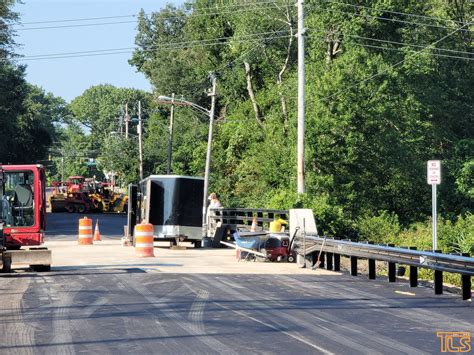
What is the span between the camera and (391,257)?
18.3 meters

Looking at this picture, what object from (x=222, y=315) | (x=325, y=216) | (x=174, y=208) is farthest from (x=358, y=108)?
(x=222, y=315)

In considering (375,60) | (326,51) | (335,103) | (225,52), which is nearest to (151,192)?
(335,103)

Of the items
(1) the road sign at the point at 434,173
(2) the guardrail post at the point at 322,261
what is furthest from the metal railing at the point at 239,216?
(2) the guardrail post at the point at 322,261

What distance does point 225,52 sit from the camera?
7100cm

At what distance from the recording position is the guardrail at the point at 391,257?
15.7 meters

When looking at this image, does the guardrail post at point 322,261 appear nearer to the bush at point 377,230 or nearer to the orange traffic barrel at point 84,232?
the bush at point 377,230

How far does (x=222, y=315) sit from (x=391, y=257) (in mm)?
5960

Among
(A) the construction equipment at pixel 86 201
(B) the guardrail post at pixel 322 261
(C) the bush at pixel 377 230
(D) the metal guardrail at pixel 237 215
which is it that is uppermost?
(A) the construction equipment at pixel 86 201

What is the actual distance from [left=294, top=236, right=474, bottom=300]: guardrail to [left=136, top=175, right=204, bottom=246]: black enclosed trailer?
10430 mm

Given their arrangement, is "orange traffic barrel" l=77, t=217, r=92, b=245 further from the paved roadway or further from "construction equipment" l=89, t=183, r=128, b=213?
"construction equipment" l=89, t=183, r=128, b=213

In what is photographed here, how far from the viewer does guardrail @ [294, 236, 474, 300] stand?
15.7 m

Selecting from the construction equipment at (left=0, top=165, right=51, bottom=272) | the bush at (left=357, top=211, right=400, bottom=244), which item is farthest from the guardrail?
the bush at (left=357, top=211, right=400, bottom=244)

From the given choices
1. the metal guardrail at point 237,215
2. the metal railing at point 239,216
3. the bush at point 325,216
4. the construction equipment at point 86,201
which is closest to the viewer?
the bush at point 325,216

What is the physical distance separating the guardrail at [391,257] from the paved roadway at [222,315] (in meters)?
0.33
